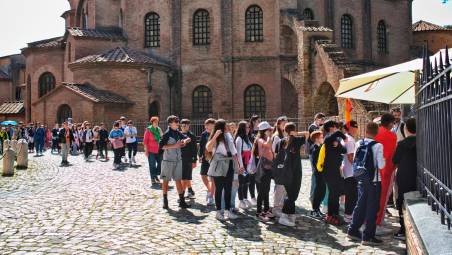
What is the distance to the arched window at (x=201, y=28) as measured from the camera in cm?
3198

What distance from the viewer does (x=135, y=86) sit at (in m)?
29.6

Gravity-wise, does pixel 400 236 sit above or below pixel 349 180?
below

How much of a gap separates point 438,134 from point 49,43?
36.9 meters

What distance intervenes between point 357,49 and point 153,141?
24109mm

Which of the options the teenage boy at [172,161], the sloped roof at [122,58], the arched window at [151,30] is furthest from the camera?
the arched window at [151,30]

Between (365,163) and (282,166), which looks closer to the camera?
(365,163)

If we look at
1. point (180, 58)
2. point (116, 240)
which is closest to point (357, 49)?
point (180, 58)

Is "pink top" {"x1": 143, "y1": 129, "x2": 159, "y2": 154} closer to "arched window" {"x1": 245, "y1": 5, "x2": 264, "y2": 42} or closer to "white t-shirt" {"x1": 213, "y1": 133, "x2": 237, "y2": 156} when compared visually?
"white t-shirt" {"x1": 213, "y1": 133, "x2": 237, "y2": 156}

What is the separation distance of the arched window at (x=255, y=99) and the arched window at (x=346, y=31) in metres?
7.25

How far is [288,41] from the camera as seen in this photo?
30469mm

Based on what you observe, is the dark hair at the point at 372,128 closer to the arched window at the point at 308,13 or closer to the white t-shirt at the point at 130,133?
the white t-shirt at the point at 130,133

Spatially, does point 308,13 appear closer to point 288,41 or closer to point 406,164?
point 288,41

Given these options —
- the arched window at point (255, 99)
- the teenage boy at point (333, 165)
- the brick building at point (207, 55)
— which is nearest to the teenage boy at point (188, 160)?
the teenage boy at point (333, 165)

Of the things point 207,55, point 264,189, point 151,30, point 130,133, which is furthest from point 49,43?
point 264,189
